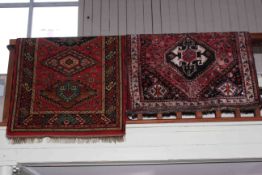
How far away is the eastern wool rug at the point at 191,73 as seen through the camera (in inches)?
79.4

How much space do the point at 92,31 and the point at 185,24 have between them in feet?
3.35

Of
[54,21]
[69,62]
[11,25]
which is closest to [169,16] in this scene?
[54,21]

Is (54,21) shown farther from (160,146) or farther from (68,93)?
(160,146)

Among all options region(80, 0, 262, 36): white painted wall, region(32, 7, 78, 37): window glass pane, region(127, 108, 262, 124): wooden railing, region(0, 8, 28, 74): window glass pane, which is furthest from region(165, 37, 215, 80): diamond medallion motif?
region(0, 8, 28, 74): window glass pane

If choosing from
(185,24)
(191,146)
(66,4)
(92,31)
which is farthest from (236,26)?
(191,146)

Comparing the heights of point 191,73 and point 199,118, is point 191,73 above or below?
above

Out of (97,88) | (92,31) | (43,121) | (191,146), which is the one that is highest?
(92,31)

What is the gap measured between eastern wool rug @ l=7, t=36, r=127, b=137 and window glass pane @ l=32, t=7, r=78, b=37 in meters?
1.95

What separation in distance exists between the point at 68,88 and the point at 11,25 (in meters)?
2.42

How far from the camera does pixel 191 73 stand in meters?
2.09

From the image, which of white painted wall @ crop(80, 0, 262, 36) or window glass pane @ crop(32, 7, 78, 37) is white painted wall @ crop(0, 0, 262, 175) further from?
window glass pane @ crop(32, 7, 78, 37)

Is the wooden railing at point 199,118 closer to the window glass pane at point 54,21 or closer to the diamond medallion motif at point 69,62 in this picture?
the diamond medallion motif at point 69,62

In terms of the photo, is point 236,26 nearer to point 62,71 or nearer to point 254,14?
point 254,14

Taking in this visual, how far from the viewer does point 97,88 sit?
2.06m
